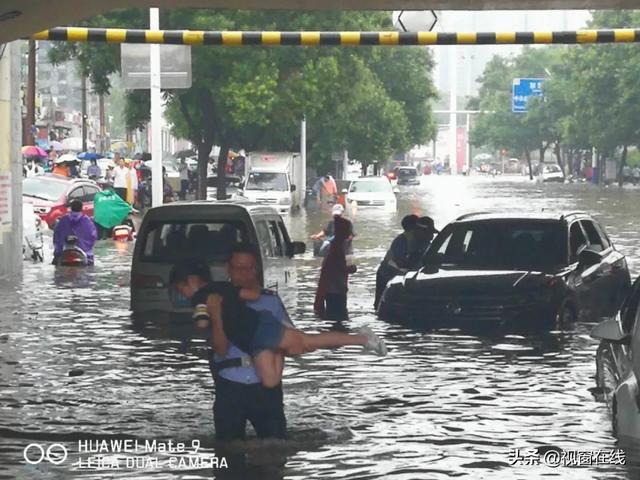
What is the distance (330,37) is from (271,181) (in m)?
30.4

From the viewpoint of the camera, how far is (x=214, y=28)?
1909 inches

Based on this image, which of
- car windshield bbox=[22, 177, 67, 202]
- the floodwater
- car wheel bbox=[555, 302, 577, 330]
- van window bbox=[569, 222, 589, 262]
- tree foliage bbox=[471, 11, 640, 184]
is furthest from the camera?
tree foliage bbox=[471, 11, 640, 184]

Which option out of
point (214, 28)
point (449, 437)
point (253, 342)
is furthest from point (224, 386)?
point (214, 28)

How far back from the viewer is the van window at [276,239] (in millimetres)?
19266

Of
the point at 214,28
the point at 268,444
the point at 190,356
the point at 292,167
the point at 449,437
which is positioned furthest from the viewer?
the point at 292,167

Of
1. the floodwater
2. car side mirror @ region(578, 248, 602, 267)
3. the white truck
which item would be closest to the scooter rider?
the floodwater

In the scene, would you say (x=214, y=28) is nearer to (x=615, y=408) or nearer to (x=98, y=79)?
(x=98, y=79)

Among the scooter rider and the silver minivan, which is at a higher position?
the silver minivan

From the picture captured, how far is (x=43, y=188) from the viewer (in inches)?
1644

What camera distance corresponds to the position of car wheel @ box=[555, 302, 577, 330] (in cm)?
1766

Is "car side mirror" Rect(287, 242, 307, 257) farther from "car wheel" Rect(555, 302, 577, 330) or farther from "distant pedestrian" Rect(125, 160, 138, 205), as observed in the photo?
"distant pedestrian" Rect(125, 160, 138, 205)

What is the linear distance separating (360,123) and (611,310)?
61957 mm

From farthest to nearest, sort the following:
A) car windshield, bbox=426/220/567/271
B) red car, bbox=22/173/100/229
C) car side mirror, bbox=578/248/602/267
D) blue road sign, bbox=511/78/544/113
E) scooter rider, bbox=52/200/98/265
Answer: blue road sign, bbox=511/78/544/113
red car, bbox=22/173/100/229
scooter rider, bbox=52/200/98/265
car windshield, bbox=426/220/567/271
car side mirror, bbox=578/248/602/267

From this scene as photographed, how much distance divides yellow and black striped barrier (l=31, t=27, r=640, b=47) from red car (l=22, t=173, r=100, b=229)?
14.6 m
